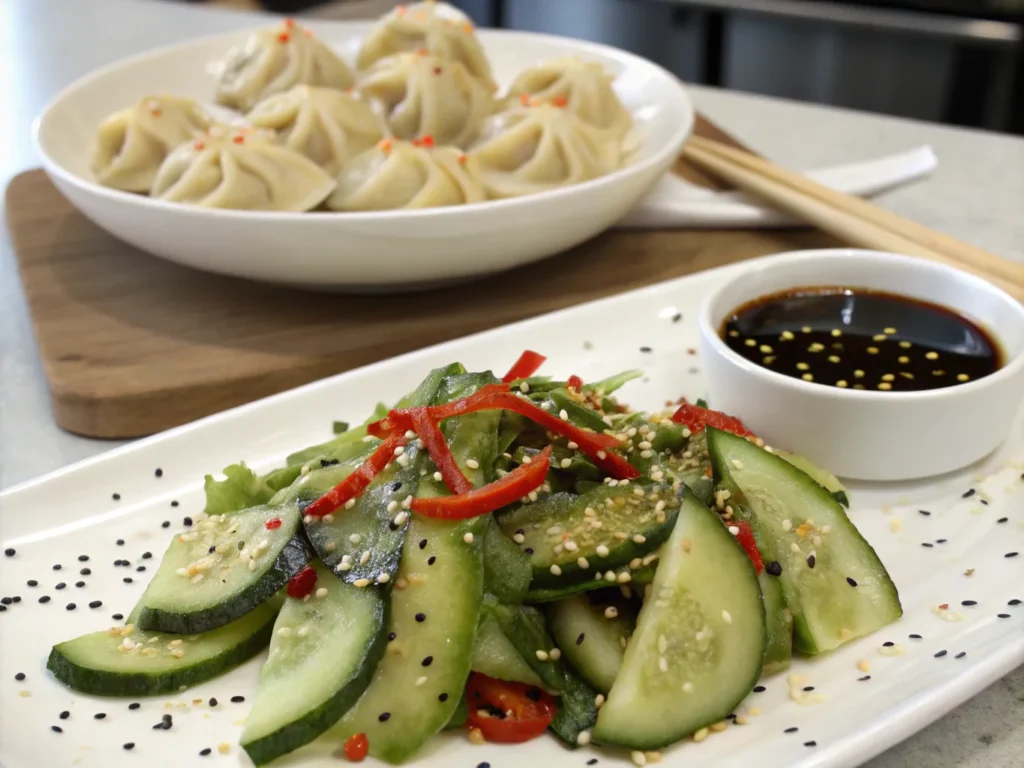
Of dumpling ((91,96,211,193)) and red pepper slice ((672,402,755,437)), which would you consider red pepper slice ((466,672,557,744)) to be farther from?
dumpling ((91,96,211,193))

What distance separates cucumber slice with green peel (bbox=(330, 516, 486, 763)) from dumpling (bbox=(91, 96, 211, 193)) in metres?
1.80

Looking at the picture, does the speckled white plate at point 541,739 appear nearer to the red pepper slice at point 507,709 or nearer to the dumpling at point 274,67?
the red pepper slice at point 507,709

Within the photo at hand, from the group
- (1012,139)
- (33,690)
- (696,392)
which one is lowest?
(1012,139)

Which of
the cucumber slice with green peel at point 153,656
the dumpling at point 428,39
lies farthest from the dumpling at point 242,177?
the cucumber slice with green peel at point 153,656

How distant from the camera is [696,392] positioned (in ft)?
6.88

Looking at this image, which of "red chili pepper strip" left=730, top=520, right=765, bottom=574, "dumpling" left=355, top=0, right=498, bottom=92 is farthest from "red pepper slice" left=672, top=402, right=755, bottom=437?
"dumpling" left=355, top=0, right=498, bottom=92

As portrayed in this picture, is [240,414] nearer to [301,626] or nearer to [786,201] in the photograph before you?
[301,626]

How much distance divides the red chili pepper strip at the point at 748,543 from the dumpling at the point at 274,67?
7.61 feet

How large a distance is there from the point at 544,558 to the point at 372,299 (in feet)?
4.24

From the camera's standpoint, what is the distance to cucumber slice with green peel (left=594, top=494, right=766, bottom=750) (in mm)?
1258

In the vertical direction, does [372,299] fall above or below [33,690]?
below

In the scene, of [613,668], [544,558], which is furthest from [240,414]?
[613,668]

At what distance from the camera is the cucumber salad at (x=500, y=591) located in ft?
4.18

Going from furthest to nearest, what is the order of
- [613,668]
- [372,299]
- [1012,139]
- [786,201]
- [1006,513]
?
1. [1012,139]
2. [786,201]
3. [372,299]
4. [1006,513]
5. [613,668]
